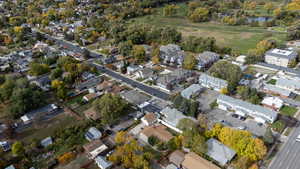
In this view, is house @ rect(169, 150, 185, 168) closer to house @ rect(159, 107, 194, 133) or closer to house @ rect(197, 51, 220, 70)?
house @ rect(159, 107, 194, 133)

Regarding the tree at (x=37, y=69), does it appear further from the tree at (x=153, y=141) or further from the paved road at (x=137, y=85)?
the tree at (x=153, y=141)

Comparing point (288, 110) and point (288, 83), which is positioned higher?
point (288, 83)

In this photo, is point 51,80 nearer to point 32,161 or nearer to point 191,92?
point 32,161

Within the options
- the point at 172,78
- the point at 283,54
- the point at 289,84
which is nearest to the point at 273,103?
the point at 289,84

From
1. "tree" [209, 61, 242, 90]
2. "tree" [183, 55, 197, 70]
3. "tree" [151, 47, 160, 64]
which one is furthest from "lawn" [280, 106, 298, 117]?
"tree" [151, 47, 160, 64]

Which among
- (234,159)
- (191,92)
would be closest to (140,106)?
(191,92)

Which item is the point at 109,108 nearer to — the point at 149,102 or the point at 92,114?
the point at 92,114
